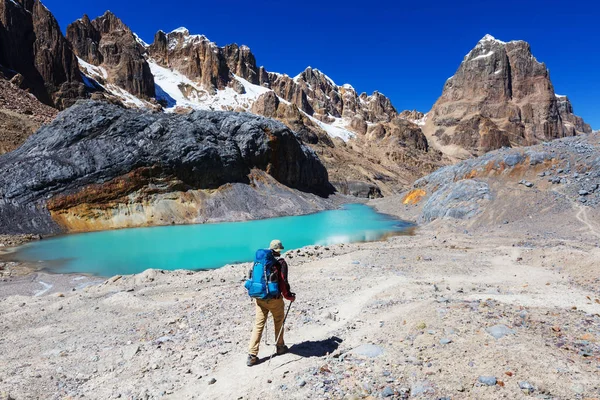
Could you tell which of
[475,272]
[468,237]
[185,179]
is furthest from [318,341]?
[185,179]

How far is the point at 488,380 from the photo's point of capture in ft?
14.5

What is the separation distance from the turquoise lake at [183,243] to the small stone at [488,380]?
17180mm

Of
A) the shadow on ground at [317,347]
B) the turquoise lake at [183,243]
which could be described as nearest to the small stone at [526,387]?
the shadow on ground at [317,347]

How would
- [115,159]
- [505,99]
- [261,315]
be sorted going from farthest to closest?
[505,99], [115,159], [261,315]

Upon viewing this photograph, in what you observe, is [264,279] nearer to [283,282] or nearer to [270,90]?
[283,282]

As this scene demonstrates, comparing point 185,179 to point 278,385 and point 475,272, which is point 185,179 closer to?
point 475,272

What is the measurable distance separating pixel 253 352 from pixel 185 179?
135ft

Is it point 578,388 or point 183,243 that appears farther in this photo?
point 183,243

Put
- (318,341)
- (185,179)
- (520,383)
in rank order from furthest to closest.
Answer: (185,179) < (318,341) < (520,383)

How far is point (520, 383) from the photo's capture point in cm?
434

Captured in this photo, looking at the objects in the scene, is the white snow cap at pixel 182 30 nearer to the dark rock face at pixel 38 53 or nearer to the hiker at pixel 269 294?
the dark rock face at pixel 38 53

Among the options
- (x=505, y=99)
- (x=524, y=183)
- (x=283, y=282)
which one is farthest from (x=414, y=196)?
(x=505, y=99)

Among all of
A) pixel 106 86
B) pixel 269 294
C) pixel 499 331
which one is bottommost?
pixel 499 331

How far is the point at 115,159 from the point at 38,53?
64518 millimetres
